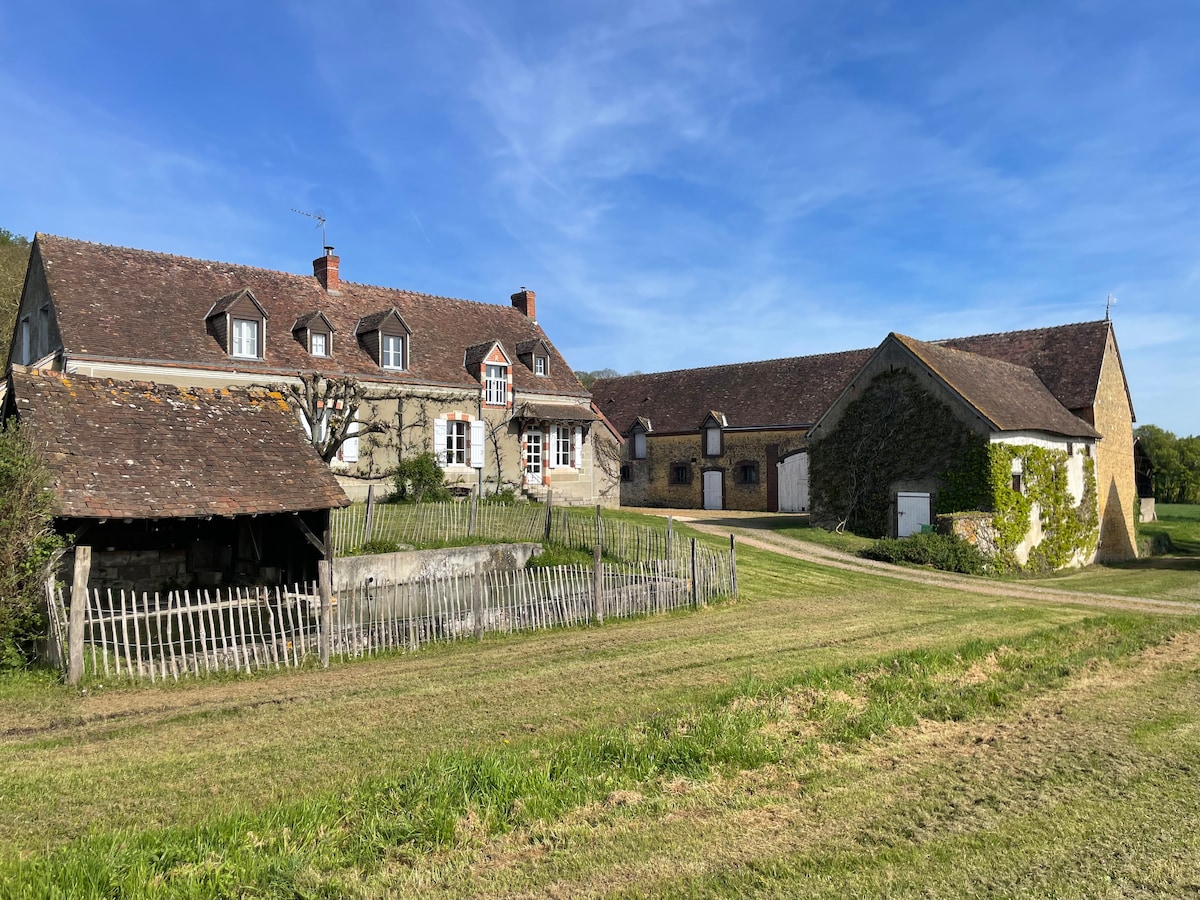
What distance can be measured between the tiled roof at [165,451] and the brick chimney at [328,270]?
15.6 meters

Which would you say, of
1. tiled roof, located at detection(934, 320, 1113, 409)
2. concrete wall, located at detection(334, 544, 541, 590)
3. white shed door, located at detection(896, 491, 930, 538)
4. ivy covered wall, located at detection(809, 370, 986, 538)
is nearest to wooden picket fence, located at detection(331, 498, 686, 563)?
concrete wall, located at detection(334, 544, 541, 590)

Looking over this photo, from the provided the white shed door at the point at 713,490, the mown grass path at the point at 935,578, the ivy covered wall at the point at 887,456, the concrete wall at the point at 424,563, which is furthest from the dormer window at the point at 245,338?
the white shed door at the point at 713,490

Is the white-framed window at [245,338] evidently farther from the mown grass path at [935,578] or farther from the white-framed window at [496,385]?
the mown grass path at [935,578]

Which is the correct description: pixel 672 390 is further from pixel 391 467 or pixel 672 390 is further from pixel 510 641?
pixel 510 641

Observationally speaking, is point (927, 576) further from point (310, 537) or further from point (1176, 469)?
point (1176, 469)

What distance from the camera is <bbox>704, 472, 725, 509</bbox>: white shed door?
39.1 meters

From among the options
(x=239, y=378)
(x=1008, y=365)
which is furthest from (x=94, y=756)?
(x=1008, y=365)

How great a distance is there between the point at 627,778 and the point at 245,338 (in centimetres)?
2253

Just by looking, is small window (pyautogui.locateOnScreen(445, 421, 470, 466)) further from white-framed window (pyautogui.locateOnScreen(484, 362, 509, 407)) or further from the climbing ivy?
the climbing ivy

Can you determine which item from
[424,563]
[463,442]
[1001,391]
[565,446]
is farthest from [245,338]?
[1001,391]

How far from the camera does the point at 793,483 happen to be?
121ft

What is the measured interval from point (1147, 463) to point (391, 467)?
4202 cm

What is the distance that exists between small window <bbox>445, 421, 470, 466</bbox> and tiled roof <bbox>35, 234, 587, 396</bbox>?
1.45 meters

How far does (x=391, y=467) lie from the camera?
28.1 m
